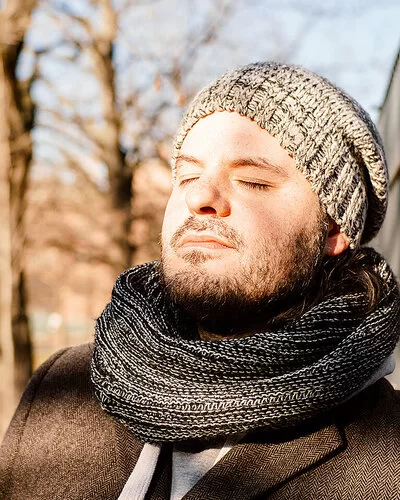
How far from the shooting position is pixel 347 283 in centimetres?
221

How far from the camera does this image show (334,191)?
2107mm

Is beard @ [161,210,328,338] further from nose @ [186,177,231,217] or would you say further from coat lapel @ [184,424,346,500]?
coat lapel @ [184,424,346,500]

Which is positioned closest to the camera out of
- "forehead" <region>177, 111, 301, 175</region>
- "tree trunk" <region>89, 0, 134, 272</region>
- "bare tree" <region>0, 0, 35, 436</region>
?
"forehead" <region>177, 111, 301, 175</region>

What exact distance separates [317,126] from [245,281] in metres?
0.58

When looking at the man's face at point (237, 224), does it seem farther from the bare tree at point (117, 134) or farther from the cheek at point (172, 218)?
the bare tree at point (117, 134)

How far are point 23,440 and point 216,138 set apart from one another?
4.01 ft

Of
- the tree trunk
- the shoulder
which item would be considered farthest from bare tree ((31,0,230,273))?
the shoulder

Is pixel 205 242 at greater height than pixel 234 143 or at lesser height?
lesser

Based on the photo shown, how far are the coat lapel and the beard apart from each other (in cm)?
38

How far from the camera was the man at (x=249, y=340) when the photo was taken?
1815mm

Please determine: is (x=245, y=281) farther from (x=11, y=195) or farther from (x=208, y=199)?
(x=11, y=195)

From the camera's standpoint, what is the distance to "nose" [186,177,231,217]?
1.94m

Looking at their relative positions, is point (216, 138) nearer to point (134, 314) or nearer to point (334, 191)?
point (334, 191)

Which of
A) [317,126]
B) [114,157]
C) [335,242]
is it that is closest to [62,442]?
[335,242]
